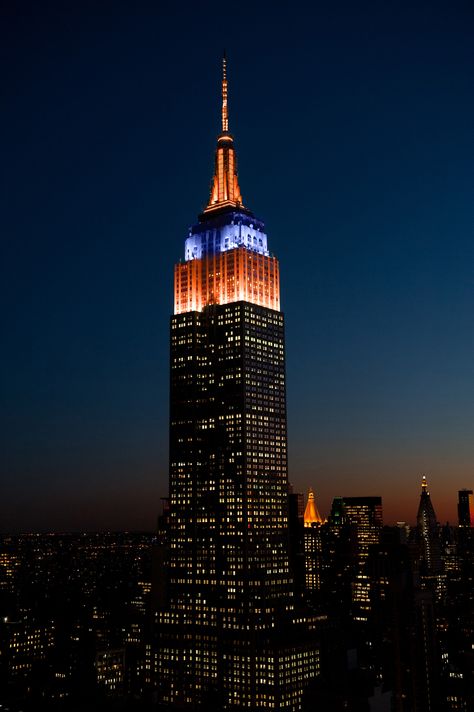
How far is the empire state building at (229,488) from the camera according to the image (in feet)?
523

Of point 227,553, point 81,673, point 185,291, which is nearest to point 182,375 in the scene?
point 185,291

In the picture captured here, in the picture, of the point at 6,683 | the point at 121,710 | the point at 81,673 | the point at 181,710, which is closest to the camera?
the point at 121,710

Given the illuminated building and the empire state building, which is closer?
the empire state building

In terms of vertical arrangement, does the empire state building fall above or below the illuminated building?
above

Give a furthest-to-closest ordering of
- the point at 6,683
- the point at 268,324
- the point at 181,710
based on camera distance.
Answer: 1. the point at 268,324
2. the point at 6,683
3. the point at 181,710

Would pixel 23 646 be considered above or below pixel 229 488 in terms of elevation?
below

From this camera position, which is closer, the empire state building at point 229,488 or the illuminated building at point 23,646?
the empire state building at point 229,488

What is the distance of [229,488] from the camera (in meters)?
175

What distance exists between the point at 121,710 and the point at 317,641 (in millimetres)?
44901

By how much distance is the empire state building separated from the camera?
160 m

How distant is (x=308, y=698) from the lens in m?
143

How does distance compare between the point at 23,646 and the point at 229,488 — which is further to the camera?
the point at 23,646

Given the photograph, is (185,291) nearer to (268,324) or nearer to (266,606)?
(268,324)

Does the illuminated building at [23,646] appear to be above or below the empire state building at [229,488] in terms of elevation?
below
